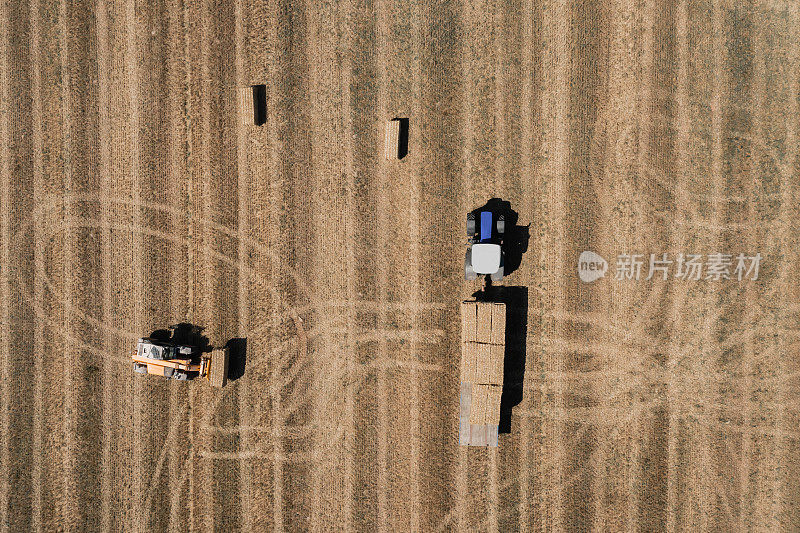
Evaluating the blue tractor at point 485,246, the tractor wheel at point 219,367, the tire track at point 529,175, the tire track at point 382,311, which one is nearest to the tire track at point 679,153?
the tire track at point 529,175

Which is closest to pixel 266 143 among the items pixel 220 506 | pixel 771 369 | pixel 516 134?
pixel 516 134

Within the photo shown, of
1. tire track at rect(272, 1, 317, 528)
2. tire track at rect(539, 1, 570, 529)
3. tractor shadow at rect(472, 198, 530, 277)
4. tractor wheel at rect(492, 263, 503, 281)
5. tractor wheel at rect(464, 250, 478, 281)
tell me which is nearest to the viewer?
tractor wheel at rect(492, 263, 503, 281)

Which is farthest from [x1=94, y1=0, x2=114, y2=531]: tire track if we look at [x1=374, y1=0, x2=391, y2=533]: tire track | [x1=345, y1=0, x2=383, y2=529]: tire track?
[x1=374, y1=0, x2=391, y2=533]: tire track

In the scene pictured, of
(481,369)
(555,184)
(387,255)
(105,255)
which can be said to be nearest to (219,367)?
(105,255)

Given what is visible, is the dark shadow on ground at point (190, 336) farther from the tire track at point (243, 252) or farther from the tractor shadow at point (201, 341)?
the tire track at point (243, 252)

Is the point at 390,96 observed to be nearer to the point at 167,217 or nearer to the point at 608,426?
the point at 167,217

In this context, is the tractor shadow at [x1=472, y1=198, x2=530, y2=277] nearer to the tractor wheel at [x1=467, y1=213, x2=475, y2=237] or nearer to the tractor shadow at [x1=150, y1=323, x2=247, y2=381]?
the tractor wheel at [x1=467, y1=213, x2=475, y2=237]
